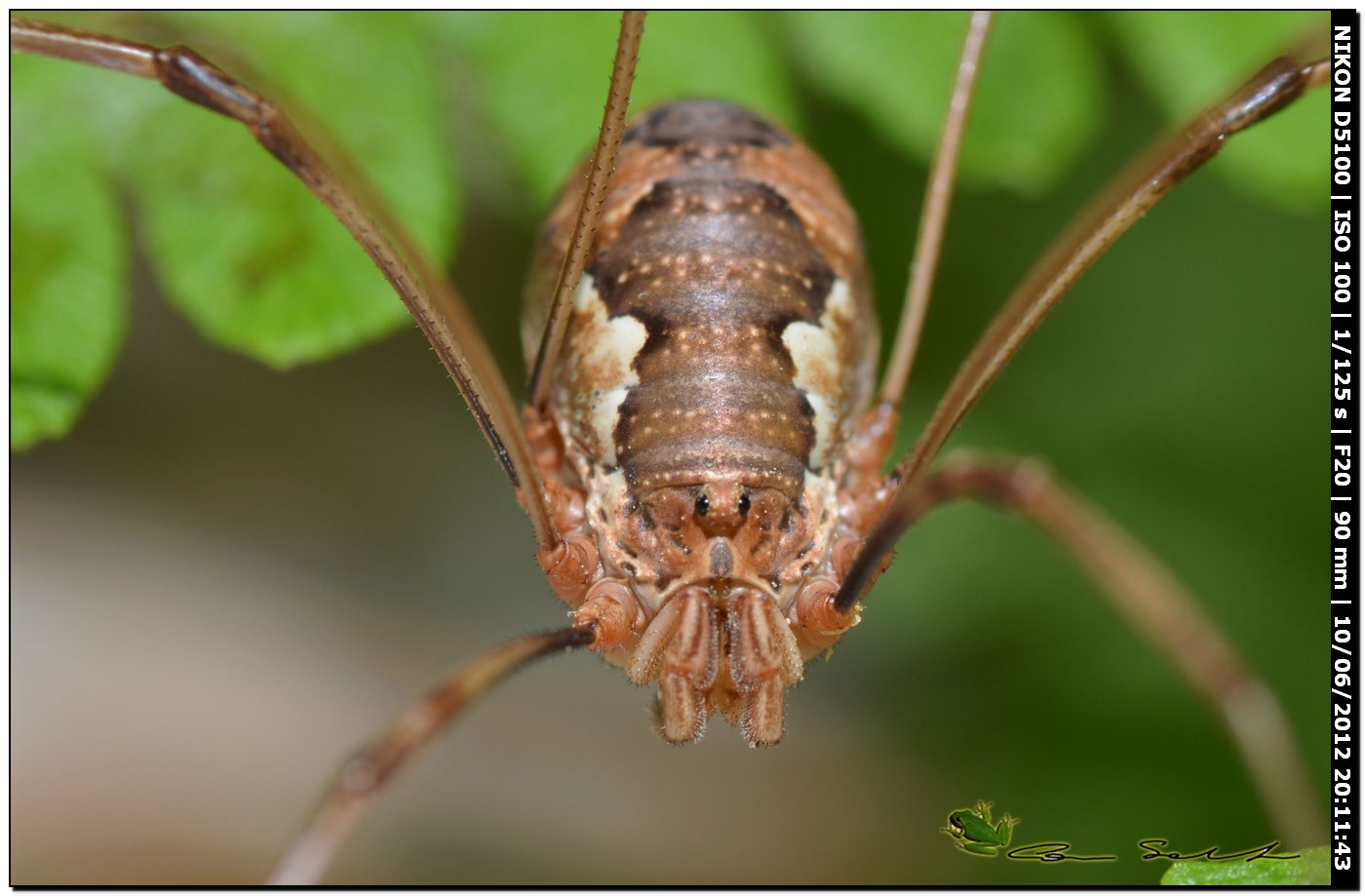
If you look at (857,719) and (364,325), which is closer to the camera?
(364,325)


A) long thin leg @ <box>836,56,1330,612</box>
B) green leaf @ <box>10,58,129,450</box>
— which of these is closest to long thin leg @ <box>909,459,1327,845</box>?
long thin leg @ <box>836,56,1330,612</box>

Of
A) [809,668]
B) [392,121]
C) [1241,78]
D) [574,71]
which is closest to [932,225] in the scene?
[574,71]

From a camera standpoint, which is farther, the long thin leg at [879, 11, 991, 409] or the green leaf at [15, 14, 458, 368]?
the long thin leg at [879, 11, 991, 409]

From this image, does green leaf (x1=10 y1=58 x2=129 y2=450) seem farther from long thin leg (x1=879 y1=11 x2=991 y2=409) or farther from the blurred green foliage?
long thin leg (x1=879 y1=11 x2=991 y2=409)

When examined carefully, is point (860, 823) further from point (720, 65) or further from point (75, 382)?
point (75, 382)

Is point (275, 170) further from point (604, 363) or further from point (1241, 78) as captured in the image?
point (1241, 78)

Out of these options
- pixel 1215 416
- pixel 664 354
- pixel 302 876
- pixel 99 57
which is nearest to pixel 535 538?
pixel 664 354
